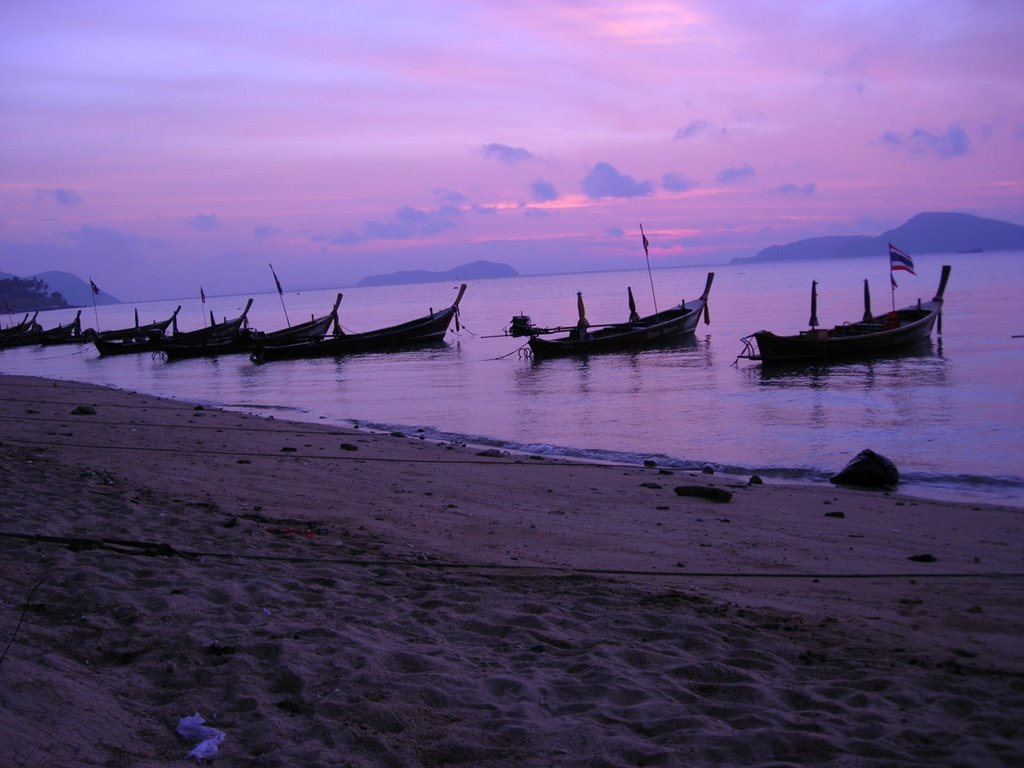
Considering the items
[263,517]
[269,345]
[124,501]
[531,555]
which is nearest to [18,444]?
[124,501]

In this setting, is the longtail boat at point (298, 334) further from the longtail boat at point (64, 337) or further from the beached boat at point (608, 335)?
the longtail boat at point (64, 337)

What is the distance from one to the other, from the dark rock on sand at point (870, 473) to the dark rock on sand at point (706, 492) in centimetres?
233

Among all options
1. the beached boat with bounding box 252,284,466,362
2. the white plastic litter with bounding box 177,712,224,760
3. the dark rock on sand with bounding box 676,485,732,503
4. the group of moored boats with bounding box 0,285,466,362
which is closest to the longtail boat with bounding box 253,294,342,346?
the group of moored boats with bounding box 0,285,466,362

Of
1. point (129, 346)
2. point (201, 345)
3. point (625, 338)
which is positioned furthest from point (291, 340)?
point (625, 338)

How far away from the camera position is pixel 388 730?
3.71 meters

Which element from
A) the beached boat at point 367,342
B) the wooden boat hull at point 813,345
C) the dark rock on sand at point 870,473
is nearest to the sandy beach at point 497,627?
the dark rock on sand at point 870,473

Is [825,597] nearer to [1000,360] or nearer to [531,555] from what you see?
[531,555]

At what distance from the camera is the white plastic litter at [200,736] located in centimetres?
343

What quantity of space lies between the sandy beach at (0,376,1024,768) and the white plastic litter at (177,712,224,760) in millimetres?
51

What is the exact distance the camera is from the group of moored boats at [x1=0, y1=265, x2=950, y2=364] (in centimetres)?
2772

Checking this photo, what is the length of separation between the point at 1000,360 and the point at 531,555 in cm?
2415

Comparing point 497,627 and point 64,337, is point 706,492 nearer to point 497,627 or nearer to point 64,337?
point 497,627

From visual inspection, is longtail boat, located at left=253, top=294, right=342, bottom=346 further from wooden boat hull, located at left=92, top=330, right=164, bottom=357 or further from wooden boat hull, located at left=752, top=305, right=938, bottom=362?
wooden boat hull, located at left=752, top=305, right=938, bottom=362

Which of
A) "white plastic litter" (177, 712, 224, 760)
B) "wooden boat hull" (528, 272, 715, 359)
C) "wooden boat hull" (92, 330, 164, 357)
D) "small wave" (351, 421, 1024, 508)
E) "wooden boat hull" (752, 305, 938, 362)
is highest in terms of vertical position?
"wooden boat hull" (92, 330, 164, 357)
